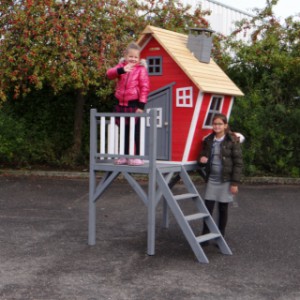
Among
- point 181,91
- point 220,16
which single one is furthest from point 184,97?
point 220,16

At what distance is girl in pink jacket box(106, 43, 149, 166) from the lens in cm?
595

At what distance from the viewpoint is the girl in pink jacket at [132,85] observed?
5949 millimetres

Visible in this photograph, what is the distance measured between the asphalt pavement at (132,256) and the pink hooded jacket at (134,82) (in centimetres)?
171

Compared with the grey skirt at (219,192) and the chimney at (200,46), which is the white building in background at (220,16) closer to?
the chimney at (200,46)

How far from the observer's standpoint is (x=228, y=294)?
4.39 metres

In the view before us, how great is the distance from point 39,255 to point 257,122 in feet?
23.5

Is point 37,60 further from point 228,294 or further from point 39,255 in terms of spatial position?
point 228,294

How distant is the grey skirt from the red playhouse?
0.47 m

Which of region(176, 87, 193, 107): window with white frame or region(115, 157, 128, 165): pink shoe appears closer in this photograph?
region(115, 157, 128, 165): pink shoe

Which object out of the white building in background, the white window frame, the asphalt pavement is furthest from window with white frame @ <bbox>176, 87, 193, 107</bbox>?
the white building in background

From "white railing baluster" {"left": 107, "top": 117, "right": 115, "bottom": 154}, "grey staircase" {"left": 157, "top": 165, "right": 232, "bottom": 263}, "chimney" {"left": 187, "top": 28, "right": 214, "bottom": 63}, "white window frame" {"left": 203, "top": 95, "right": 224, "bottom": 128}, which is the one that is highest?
"chimney" {"left": 187, "top": 28, "right": 214, "bottom": 63}

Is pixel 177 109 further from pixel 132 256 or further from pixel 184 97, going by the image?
pixel 132 256

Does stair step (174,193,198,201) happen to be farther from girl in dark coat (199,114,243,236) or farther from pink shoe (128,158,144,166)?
pink shoe (128,158,144,166)

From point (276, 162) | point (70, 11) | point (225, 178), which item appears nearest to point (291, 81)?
point (276, 162)
